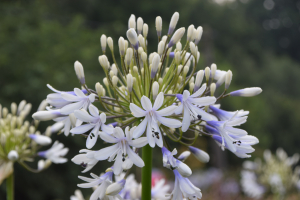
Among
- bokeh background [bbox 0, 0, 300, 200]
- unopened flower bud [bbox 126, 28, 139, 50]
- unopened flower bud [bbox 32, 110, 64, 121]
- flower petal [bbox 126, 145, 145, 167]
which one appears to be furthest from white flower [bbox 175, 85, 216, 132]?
bokeh background [bbox 0, 0, 300, 200]

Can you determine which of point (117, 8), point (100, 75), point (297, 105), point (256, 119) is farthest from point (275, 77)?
point (100, 75)

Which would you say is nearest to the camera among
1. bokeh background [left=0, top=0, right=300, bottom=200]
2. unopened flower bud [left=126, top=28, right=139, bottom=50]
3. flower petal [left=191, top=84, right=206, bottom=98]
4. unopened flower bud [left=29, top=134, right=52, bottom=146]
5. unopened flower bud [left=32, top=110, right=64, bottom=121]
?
flower petal [left=191, top=84, right=206, bottom=98]

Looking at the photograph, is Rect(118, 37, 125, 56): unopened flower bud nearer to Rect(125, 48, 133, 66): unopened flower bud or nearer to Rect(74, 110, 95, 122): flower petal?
Rect(125, 48, 133, 66): unopened flower bud

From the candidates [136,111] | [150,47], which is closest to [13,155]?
[136,111]

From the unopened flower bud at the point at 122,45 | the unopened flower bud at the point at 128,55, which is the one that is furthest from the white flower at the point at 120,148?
the unopened flower bud at the point at 122,45

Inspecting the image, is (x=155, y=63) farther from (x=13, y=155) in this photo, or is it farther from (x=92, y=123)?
(x=13, y=155)

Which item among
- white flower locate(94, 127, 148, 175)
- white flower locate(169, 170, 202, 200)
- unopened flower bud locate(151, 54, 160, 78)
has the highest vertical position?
unopened flower bud locate(151, 54, 160, 78)

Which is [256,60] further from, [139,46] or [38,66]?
[139,46]
